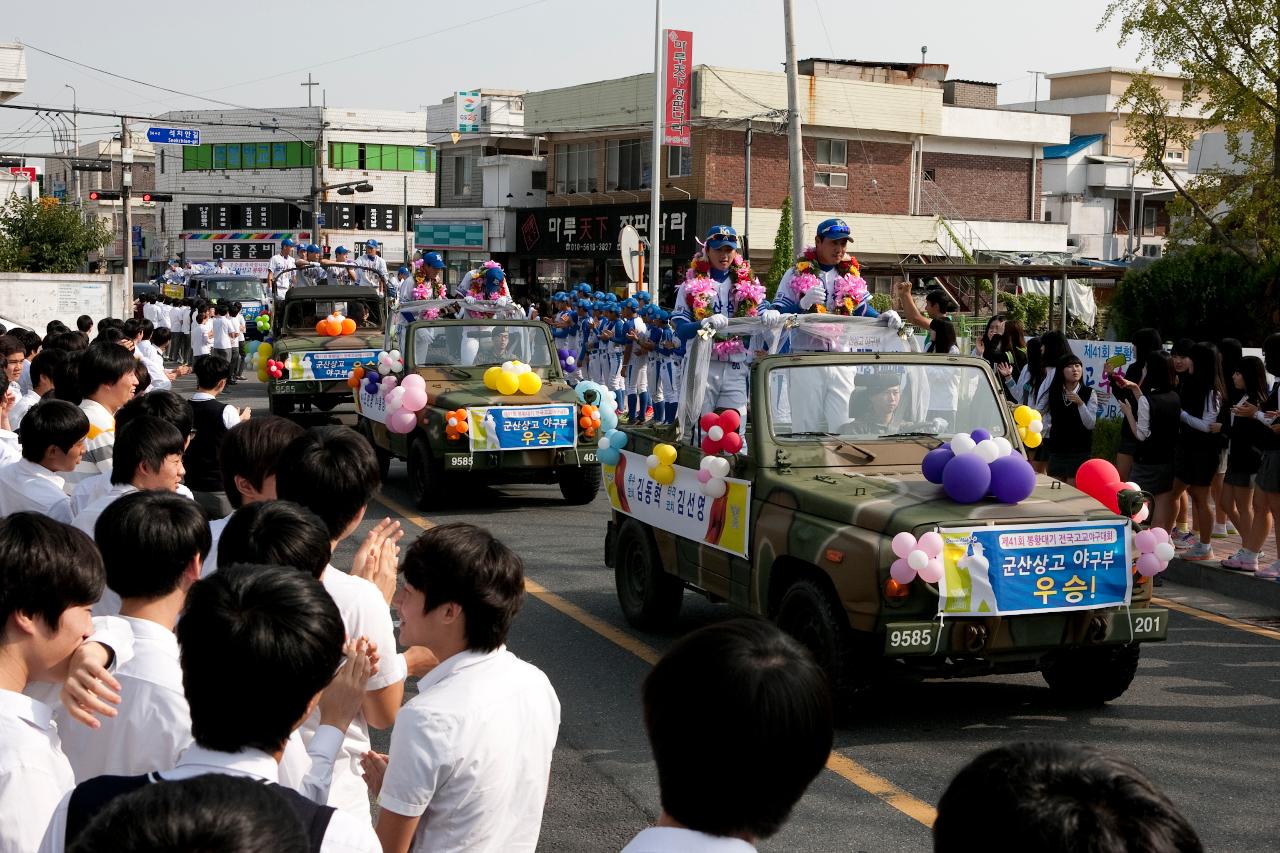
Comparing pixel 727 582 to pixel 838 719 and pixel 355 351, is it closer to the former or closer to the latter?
pixel 838 719

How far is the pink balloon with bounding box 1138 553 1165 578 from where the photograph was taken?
7.00 metres

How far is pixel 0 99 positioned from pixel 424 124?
47.0m

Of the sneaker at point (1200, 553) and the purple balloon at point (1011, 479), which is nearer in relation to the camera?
the purple balloon at point (1011, 479)

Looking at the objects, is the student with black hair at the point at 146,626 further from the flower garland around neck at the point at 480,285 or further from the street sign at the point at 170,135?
the street sign at the point at 170,135

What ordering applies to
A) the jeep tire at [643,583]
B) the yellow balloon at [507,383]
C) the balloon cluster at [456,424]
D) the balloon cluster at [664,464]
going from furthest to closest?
the yellow balloon at [507,383]
the balloon cluster at [456,424]
the jeep tire at [643,583]
the balloon cluster at [664,464]

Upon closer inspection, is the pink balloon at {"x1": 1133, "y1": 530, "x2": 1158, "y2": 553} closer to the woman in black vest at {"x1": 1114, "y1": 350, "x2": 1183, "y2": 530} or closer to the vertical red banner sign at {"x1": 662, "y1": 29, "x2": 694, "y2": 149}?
the woman in black vest at {"x1": 1114, "y1": 350, "x2": 1183, "y2": 530}

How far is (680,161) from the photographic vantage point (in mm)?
41938

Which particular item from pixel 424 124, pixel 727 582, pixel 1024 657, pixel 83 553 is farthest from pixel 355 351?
pixel 424 124

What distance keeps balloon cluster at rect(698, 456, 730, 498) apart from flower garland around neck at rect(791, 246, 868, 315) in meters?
2.71

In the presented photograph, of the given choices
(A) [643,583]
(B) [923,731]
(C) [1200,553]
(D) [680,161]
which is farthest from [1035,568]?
(D) [680,161]

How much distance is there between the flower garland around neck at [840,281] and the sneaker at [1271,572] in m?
3.33

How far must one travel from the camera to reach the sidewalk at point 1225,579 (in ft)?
33.0

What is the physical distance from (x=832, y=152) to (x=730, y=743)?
41.4 m

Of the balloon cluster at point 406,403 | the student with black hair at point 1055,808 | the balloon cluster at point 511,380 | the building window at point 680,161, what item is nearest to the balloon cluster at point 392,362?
the balloon cluster at point 406,403
